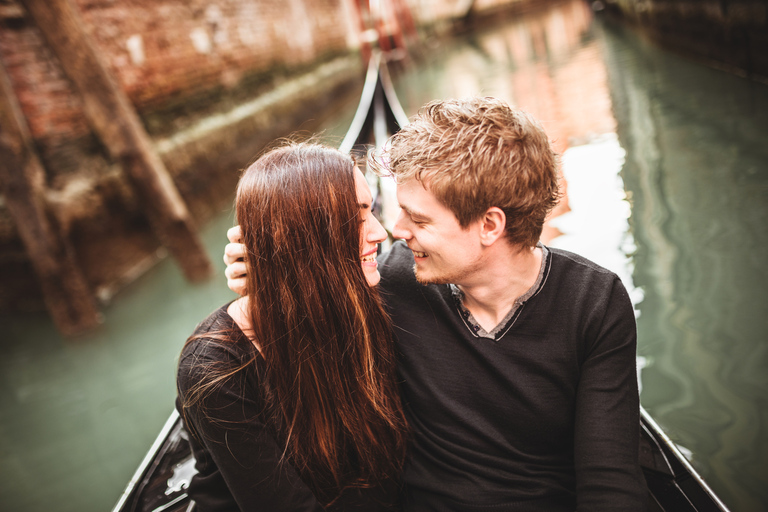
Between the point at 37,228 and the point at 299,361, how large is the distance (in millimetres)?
2006

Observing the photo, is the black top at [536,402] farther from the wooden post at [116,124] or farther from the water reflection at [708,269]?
the wooden post at [116,124]

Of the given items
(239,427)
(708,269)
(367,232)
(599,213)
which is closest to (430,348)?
(367,232)

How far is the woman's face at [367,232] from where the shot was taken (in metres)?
0.83

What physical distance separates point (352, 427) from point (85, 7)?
10.8 feet

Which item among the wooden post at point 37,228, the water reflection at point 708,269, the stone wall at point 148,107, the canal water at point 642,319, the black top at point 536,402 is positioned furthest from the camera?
the stone wall at point 148,107

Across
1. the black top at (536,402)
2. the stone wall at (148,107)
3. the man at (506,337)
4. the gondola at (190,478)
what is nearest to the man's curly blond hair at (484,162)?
the man at (506,337)

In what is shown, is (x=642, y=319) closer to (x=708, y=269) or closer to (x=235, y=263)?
(x=708, y=269)

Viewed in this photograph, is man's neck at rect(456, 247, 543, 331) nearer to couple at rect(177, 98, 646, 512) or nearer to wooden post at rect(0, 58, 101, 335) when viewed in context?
couple at rect(177, 98, 646, 512)

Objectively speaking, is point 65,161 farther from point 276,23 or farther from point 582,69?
point 582,69

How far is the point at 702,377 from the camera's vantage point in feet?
5.18

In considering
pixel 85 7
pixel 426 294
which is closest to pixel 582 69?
pixel 85 7

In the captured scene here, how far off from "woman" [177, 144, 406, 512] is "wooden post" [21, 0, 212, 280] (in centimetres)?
200

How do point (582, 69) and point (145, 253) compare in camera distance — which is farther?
point (582, 69)

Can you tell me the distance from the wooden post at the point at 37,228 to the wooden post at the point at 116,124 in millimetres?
279
